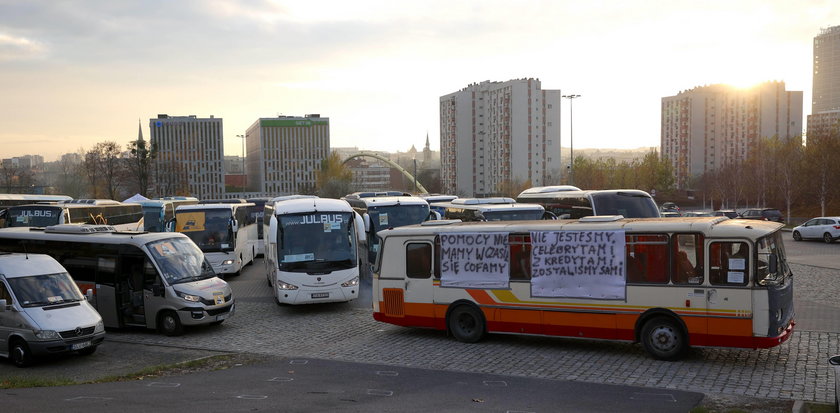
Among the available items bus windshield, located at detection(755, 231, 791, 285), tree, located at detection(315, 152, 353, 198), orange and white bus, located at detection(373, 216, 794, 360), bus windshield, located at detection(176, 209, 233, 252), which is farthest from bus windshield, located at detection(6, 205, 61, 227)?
tree, located at detection(315, 152, 353, 198)

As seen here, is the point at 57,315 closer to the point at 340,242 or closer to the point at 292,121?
the point at 340,242

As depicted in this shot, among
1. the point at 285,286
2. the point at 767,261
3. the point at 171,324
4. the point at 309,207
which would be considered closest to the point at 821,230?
the point at 767,261

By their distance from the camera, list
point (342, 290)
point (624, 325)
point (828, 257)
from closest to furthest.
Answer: point (624, 325) → point (342, 290) → point (828, 257)

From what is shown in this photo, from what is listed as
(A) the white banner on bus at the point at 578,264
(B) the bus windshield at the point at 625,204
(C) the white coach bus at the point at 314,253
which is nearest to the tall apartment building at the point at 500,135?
(B) the bus windshield at the point at 625,204

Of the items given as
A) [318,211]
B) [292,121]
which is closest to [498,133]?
[292,121]

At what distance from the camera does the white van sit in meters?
13.7

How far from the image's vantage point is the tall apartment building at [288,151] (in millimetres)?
191875

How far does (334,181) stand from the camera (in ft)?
352

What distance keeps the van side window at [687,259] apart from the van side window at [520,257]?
2.93m

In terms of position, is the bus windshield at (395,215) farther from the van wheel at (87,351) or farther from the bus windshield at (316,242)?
the van wheel at (87,351)

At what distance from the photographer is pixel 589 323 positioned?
43.7 feet

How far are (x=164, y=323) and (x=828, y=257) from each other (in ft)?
92.2

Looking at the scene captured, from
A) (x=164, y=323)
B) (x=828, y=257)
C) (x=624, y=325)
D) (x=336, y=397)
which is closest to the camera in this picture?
(x=336, y=397)

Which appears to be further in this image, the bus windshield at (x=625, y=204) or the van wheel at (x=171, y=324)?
the bus windshield at (x=625, y=204)
